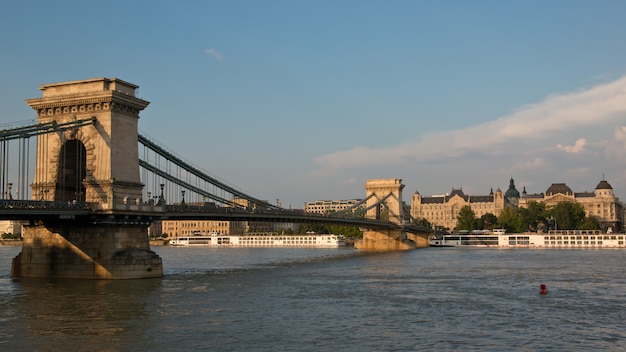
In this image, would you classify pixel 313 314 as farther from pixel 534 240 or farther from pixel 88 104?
pixel 534 240

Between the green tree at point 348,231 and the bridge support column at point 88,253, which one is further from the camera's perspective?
the green tree at point 348,231

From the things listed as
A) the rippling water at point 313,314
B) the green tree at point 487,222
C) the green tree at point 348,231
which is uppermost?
the green tree at point 487,222

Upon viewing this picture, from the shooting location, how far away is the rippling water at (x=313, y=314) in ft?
80.0

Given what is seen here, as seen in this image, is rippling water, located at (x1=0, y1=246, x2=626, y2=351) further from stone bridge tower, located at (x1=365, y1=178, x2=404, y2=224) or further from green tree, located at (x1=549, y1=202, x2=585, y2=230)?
green tree, located at (x1=549, y1=202, x2=585, y2=230)

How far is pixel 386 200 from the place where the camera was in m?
135

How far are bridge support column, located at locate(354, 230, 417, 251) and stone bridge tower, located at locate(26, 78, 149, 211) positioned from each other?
7689 centimetres

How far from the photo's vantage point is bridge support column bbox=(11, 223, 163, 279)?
42.9m

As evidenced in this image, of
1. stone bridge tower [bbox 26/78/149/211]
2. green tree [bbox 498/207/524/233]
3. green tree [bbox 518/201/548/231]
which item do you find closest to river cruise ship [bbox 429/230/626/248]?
green tree [bbox 498/207/524/233]

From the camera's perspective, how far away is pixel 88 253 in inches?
1705

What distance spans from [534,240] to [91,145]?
294 ft

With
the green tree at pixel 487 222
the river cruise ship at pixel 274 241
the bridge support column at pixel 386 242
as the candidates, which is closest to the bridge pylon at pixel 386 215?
the bridge support column at pixel 386 242

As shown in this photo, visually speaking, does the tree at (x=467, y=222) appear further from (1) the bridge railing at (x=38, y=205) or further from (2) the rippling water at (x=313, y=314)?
(1) the bridge railing at (x=38, y=205)

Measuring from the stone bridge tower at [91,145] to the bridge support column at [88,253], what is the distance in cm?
211

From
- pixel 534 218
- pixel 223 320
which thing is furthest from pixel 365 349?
pixel 534 218
